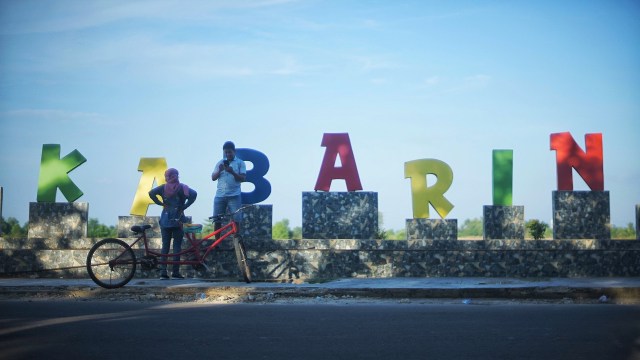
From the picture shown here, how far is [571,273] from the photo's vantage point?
1250 cm

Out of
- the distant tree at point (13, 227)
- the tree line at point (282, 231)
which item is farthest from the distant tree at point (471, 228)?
the distant tree at point (13, 227)

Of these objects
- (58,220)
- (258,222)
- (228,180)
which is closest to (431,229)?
(258,222)

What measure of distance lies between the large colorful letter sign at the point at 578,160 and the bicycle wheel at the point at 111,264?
9227 mm

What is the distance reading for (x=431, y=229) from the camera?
13547 mm

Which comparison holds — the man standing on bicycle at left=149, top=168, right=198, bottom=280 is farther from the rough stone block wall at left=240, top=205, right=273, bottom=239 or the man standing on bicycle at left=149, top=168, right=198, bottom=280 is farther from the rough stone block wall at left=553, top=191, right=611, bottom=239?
the rough stone block wall at left=553, top=191, right=611, bottom=239

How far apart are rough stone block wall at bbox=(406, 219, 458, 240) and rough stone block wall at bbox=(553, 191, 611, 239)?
2270mm

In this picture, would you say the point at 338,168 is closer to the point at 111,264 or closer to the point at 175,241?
the point at 175,241

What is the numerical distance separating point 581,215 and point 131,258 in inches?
369

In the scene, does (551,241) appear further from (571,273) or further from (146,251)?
(146,251)

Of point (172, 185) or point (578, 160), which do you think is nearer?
point (172, 185)

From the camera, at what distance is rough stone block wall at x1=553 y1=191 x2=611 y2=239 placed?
13.6 metres

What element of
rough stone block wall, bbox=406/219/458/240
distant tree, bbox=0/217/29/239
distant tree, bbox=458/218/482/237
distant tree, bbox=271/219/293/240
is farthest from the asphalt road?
distant tree, bbox=458/218/482/237

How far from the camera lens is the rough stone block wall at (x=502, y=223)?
44.7 feet

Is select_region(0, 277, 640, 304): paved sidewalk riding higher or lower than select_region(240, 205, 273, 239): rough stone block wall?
lower
